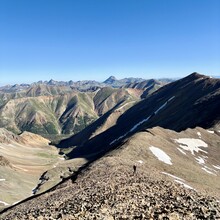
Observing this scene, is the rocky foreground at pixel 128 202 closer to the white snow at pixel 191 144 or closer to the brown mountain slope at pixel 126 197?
the brown mountain slope at pixel 126 197

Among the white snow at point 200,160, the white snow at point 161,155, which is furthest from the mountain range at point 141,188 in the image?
the white snow at point 200,160

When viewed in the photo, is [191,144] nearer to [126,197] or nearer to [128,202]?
[126,197]

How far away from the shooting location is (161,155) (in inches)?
2657

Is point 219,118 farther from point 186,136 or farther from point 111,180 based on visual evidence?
point 111,180

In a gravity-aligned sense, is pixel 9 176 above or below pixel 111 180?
below

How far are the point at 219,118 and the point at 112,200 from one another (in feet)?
366

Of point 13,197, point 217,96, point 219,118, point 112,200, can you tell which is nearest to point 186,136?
point 219,118

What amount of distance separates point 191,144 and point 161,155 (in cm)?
2592

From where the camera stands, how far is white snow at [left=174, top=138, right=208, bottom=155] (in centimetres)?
8622

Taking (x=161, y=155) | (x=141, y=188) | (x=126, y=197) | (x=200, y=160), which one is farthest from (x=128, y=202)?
(x=200, y=160)

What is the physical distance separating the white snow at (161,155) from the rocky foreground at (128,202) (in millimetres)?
25271

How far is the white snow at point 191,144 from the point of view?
86219mm

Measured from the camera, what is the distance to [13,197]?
9331 cm

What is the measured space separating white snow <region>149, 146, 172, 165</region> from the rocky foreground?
82.9 feet
